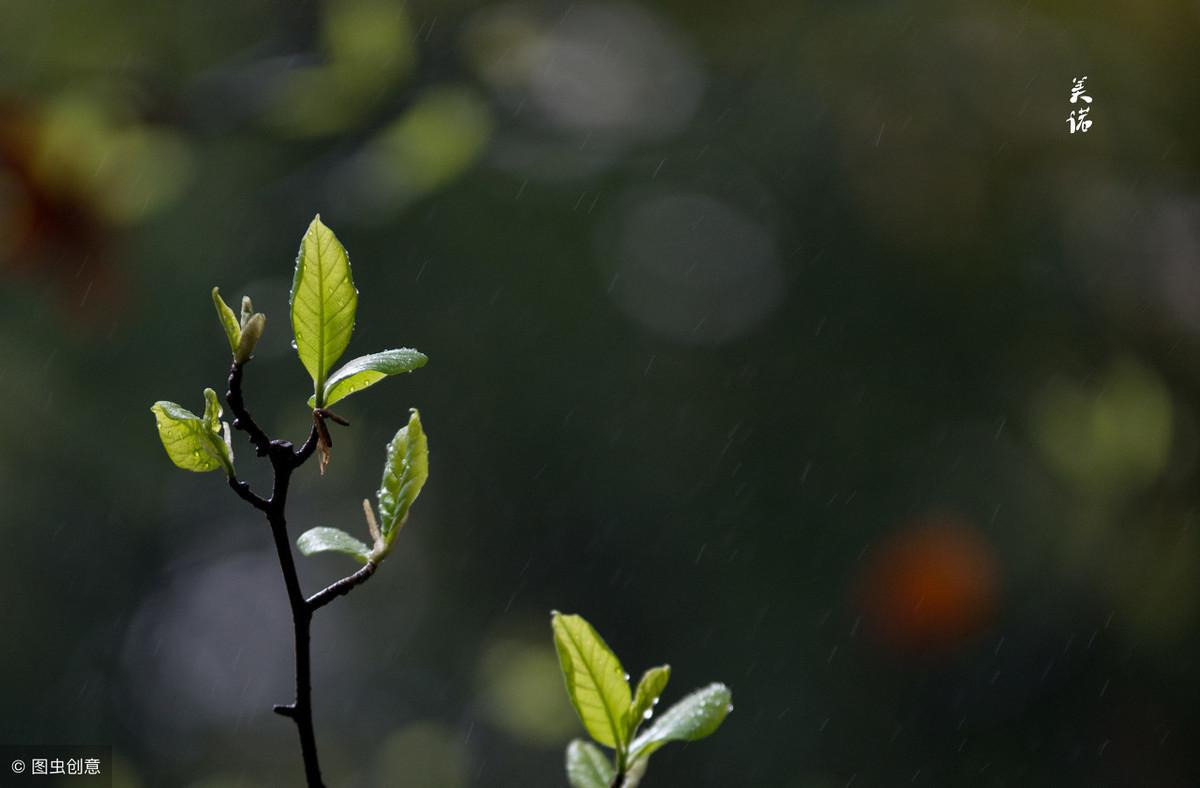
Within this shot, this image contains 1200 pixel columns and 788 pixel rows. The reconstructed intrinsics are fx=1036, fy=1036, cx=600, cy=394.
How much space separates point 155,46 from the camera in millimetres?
1646

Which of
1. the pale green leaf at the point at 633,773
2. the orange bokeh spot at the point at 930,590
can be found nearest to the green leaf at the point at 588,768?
the pale green leaf at the point at 633,773

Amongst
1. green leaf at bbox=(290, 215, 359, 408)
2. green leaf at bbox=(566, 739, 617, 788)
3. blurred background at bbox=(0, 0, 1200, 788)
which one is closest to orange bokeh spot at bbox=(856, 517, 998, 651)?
blurred background at bbox=(0, 0, 1200, 788)

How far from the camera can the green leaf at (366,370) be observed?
0.95ft

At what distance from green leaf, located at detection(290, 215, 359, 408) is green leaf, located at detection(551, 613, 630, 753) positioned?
10 centimetres

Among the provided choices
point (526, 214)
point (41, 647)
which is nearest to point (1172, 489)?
point (526, 214)

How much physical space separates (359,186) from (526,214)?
720 millimetres

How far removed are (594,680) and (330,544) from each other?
0.09 m

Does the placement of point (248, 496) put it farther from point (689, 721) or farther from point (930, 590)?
point (930, 590)

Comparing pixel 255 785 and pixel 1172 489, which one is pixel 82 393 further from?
pixel 1172 489

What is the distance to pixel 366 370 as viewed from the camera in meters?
0.29

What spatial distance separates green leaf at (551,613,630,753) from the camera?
1.05ft

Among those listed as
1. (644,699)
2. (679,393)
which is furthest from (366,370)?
(679,393)

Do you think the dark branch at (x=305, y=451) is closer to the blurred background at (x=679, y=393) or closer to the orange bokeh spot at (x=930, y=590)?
the blurred background at (x=679, y=393)

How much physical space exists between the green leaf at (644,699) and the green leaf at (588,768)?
0.7 inches
